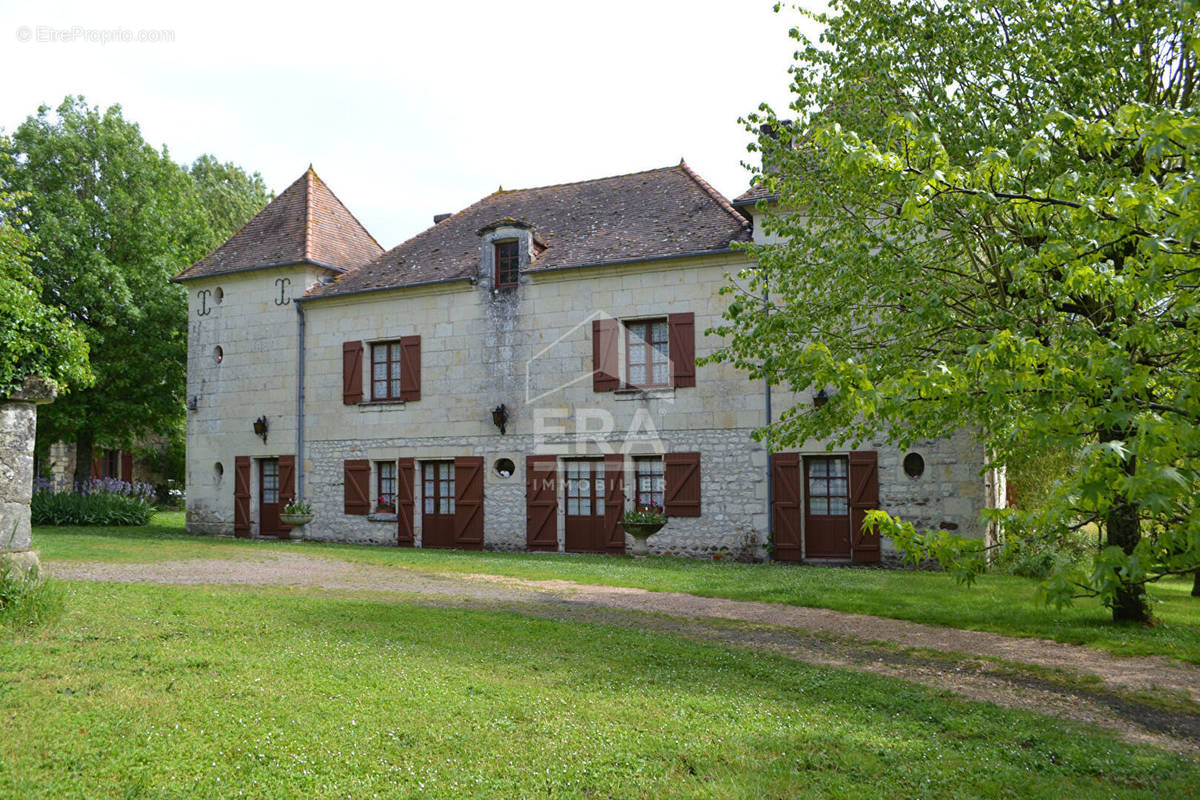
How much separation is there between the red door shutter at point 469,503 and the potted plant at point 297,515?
327 cm

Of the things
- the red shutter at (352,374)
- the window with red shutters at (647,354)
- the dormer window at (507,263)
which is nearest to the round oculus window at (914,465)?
the window with red shutters at (647,354)

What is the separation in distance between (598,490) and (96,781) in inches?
495

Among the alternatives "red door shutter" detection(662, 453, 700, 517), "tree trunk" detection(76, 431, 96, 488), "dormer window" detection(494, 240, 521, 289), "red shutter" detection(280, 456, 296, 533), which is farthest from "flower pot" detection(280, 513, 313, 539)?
"tree trunk" detection(76, 431, 96, 488)

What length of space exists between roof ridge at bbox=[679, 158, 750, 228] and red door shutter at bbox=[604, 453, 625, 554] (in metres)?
4.78

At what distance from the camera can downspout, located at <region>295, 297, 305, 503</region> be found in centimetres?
1831

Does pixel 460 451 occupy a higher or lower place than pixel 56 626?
higher

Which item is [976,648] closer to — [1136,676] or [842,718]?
[1136,676]

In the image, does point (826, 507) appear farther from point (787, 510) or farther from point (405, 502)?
point (405, 502)

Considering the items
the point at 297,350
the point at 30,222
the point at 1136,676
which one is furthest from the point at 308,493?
the point at 1136,676

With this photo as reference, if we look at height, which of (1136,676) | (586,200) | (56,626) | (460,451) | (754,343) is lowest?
(1136,676)

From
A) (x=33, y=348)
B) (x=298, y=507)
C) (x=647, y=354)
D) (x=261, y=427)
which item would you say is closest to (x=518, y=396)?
(x=647, y=354)

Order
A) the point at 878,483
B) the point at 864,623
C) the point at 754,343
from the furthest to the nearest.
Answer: the point at 878,483, the point at 754,343, the point at 864,623

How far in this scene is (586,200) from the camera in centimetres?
1856

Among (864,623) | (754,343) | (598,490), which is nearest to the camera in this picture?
(864,623)
